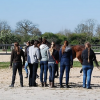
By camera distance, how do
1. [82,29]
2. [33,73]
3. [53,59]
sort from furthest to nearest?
[82,29] < [33,73] < [53,59]

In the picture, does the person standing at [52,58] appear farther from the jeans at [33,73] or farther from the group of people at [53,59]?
the jeans at [33,73]

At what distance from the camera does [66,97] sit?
28.1ft

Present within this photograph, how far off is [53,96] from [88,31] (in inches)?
2247

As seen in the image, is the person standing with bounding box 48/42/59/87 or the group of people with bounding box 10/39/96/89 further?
the person standing with bounding box 48/42/59/87

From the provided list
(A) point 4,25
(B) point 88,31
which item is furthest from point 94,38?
(A) point 4,25

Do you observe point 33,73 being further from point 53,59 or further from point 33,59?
point 53,59

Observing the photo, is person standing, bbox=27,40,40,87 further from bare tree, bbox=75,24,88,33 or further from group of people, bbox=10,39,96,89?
bare tree, bbox=75,24,88,33

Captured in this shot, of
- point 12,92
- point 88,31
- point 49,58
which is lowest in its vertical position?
point 12,92

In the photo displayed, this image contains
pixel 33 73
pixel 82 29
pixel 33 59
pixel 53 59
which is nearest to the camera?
pixel 53 59

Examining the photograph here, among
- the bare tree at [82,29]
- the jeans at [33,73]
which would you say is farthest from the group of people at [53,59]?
the bare tree at [82,29]

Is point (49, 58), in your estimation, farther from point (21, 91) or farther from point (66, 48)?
point (21, 91)

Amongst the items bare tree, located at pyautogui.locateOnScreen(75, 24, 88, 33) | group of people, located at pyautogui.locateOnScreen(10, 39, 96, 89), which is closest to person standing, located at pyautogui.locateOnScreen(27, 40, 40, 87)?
group of people, located at pyautogui.locateOnScreen(10, 39, 96, 89)

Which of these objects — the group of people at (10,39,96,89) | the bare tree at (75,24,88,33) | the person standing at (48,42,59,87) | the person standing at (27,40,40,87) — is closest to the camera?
the group of people at (10,39,96,89)

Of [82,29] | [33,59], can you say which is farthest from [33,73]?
[82,29]
